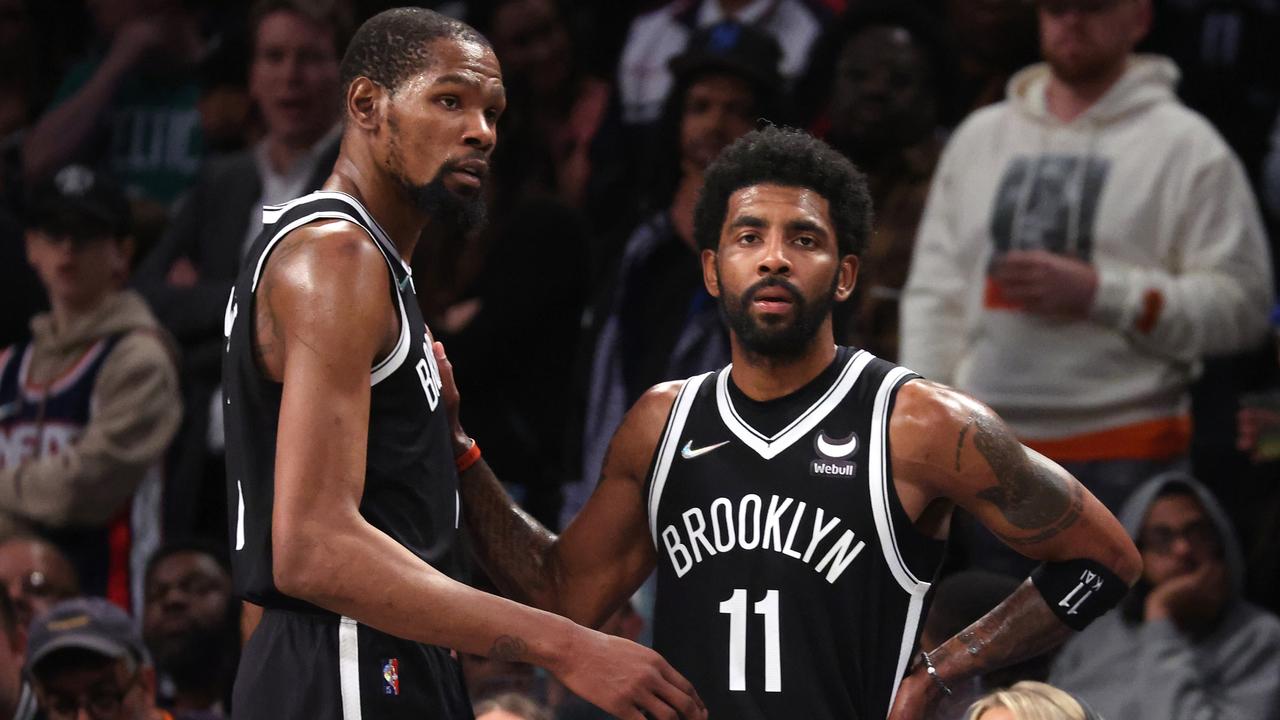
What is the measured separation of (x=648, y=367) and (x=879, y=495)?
250cm

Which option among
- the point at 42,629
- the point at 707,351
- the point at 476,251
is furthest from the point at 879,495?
the point at 476,251

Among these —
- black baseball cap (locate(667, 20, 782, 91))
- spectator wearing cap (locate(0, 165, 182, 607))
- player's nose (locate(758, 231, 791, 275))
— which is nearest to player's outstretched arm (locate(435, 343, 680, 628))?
player's nose (locate(758, 231, 791, 275))

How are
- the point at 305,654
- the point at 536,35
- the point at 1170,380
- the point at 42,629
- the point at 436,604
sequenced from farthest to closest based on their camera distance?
the point at 536,35 < the point at 1170,380 < the point at 42,629 < the point at 305,654 < the point at 436,604

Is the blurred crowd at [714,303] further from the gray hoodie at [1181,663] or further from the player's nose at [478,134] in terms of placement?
the player's nose at [478,134]

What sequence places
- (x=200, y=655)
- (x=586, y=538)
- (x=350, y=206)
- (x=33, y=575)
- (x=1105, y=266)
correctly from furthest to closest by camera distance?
(x=33, y=575) < (x=200, y=655) < (x=1105, y=266) < (x=586, y=538) < (x=350, y=206)

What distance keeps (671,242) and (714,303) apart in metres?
0.33

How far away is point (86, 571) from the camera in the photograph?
22.1 ft

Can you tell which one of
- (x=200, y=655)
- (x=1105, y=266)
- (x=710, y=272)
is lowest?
(x=200, y=655)

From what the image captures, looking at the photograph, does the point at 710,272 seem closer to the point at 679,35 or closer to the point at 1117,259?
the point at 1117,259

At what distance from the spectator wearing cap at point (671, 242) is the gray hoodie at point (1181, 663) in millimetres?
1552

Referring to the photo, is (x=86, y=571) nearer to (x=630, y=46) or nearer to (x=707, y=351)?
(x=707, y=351)

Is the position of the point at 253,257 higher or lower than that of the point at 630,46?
lower

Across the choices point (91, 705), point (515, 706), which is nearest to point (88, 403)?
point (91, 705)

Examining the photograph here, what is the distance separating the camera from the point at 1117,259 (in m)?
5.98
